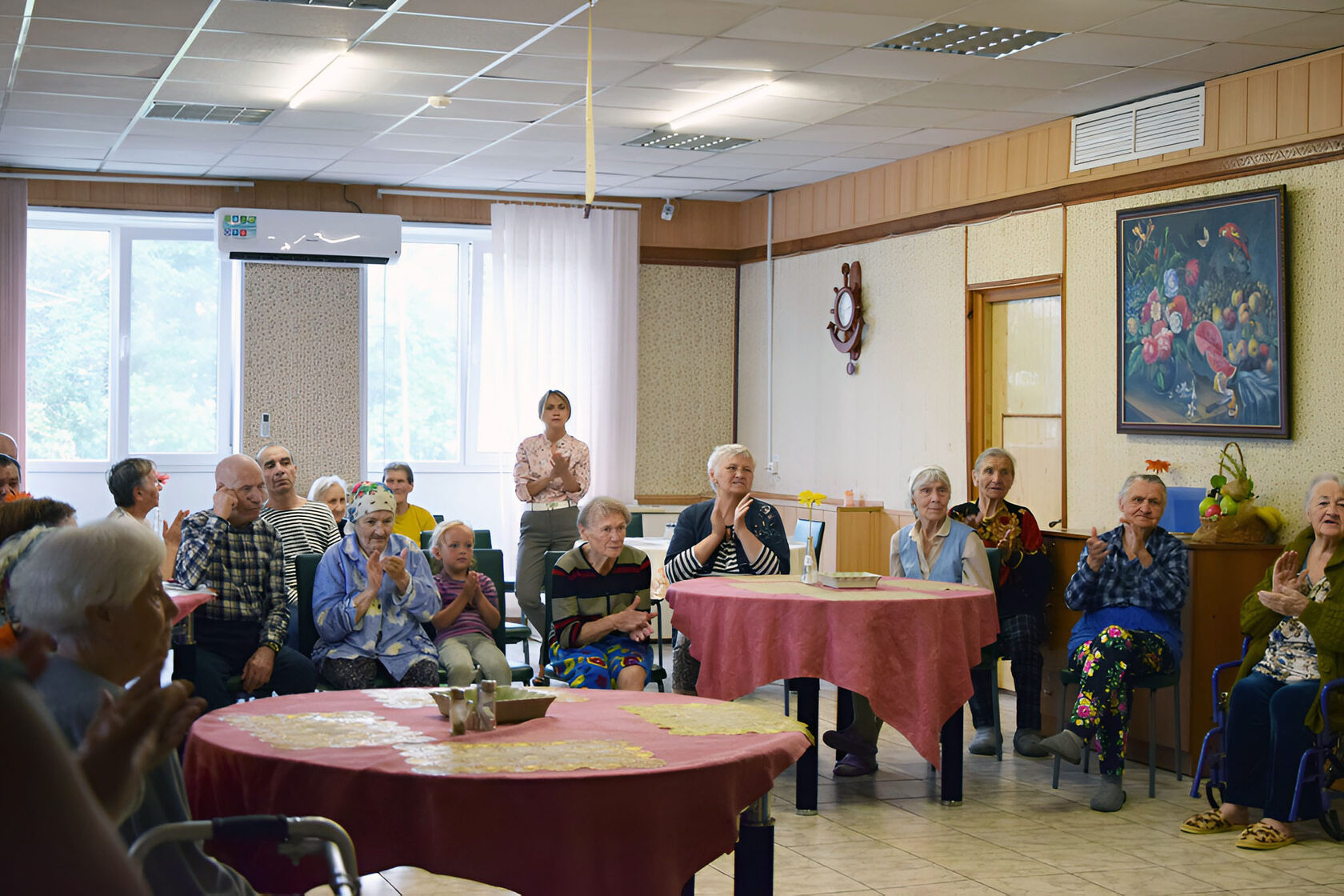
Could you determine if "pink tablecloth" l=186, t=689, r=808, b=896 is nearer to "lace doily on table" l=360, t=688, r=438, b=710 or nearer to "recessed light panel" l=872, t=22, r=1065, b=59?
"lace doily on table" l=360, t=688, r=438, b=710

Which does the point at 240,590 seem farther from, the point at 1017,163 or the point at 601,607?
the point at 1017,163

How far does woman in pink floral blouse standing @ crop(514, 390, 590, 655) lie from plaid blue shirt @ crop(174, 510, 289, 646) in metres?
2.85

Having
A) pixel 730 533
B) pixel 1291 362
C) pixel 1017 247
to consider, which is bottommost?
pixel 730 533

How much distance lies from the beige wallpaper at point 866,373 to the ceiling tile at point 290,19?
394 centimetres

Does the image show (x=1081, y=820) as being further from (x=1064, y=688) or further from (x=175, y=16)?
(x=175, y=16)

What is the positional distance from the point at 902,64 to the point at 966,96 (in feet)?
2.40

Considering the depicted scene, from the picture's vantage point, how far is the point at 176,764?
7.38 ft

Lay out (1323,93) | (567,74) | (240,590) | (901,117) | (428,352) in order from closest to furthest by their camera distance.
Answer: (240,590) < (1323,93) < (567,74) < (901,117) < (428,352)

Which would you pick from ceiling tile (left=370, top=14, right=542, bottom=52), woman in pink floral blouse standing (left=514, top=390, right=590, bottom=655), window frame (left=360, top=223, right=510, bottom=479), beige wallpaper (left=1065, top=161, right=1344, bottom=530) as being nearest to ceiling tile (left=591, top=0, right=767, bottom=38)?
ceiling tile (left=370, top=14, right=542, bottom=52)

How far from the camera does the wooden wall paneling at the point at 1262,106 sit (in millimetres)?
5891

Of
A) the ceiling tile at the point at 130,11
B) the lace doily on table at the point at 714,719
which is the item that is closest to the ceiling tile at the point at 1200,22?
the lace doily on table at the point at 714,719

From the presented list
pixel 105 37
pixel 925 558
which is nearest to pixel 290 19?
pixel 105 37

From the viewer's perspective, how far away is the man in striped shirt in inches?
230

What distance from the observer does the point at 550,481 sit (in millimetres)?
7891
